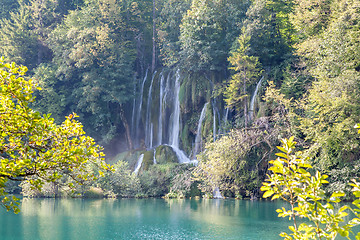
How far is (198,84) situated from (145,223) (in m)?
14.4

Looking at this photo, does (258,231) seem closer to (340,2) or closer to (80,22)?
(340,2)

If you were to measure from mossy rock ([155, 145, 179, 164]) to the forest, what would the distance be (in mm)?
68

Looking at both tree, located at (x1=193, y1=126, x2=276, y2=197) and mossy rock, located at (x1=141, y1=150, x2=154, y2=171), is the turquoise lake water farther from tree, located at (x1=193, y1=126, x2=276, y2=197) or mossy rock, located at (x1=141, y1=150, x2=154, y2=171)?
mossy rock, located at (x1=141, y1=150, x2=154, y2=171)

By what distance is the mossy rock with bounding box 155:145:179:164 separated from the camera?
79.3 ft

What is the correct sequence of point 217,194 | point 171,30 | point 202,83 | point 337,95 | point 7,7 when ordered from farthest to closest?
point 7,7, point 171,30, point 202,83, point 217,194, point 337,95

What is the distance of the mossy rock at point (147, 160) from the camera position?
23.9 m

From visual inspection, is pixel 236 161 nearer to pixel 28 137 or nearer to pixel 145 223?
pixel 145 223

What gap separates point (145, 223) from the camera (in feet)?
41.7

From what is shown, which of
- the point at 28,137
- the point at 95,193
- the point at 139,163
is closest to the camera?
the point at 28,137

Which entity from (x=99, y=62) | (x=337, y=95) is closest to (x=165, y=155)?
(x=99, y=62)

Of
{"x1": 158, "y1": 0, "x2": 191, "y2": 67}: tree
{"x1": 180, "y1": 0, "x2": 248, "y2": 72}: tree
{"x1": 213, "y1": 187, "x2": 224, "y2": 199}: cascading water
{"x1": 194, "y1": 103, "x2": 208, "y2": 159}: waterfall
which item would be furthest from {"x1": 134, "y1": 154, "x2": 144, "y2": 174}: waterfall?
{"x1": 158, "y1": 0, "x2": 191, "y2": 67}: tree

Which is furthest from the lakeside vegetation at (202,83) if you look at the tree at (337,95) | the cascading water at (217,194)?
the cascading water at (217,194)

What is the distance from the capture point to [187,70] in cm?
2602

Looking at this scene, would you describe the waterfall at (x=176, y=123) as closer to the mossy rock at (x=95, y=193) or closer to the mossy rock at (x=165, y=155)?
the mossy rock at (x=165, y=155)
